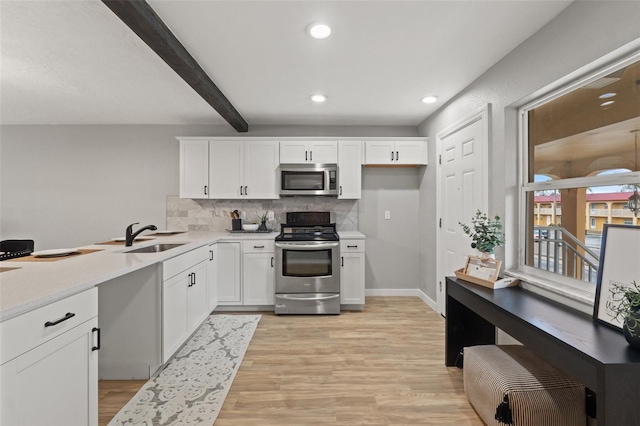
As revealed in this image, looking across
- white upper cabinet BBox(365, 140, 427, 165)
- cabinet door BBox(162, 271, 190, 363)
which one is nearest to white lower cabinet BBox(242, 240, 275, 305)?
cabinet door BBox(162, 271, 190, 363)

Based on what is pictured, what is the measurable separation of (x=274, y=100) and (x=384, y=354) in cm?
276

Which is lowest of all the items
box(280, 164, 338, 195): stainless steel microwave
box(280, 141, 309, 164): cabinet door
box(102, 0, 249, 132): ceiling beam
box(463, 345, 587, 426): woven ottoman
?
box(463, 345, 587, 426): woven ottoman

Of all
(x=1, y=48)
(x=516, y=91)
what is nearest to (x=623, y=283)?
(x=516, y=91)

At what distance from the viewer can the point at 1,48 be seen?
229cm

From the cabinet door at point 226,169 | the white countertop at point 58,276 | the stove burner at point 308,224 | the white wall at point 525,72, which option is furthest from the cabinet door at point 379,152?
the white countertop at point 58,276

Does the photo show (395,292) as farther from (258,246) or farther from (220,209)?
(220,209)

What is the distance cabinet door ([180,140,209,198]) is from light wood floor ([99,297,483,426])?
194 cm

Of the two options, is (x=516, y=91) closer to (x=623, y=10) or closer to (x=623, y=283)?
(x=623, y=10)

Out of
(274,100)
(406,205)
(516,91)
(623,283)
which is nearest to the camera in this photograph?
(623,283)

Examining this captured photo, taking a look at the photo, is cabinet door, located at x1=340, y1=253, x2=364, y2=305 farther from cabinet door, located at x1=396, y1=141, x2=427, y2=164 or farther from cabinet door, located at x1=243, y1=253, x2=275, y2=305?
cabinet door, located at x1=396, y1=141, x2=427, y2=164

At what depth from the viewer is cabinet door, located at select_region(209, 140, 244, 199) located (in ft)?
13.0

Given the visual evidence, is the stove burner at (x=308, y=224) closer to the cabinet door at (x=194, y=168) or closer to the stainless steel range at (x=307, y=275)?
the stainless steel range at (x=307, y=275)

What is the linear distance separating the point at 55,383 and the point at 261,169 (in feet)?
9.91

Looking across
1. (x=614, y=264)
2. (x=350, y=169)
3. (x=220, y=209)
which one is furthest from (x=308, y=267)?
(x=614, y=264)
